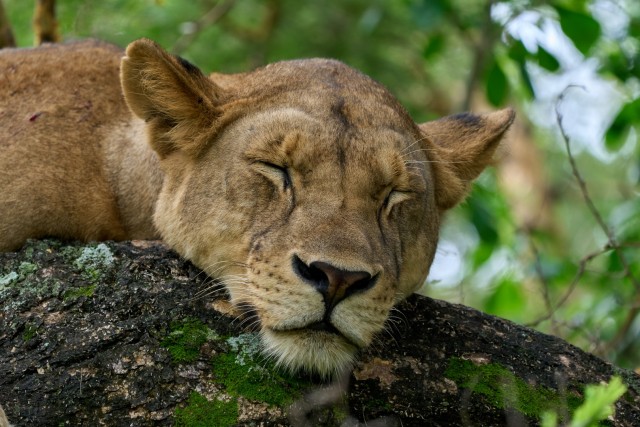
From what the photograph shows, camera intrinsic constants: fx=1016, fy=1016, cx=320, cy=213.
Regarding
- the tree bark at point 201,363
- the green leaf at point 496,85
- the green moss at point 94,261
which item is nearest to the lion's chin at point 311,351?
the tree bark at point 201,363

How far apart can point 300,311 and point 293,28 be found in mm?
8942

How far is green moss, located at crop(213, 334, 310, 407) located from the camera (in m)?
4.93

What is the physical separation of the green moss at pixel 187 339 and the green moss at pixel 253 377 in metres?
0.11

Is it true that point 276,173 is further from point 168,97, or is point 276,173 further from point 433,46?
point 433,46

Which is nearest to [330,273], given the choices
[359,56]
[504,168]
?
[359,56]

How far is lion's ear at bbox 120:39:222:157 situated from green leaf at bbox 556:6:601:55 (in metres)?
3.95

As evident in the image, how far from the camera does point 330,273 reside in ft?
15.6

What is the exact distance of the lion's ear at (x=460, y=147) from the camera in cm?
658

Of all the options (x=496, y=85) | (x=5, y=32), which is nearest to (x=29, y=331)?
(x=5, y=32)

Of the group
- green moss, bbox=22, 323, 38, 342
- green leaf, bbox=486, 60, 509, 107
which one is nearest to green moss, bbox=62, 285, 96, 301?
green moss, bbox=22, 323, 38, 342

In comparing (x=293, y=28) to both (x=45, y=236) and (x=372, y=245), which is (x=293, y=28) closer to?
(x=45, y=236)

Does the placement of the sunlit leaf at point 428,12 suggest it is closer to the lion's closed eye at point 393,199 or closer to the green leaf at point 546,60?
the green leaf at point 546,60

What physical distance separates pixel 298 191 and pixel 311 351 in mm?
954

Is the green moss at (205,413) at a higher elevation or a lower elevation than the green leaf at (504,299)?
higher
